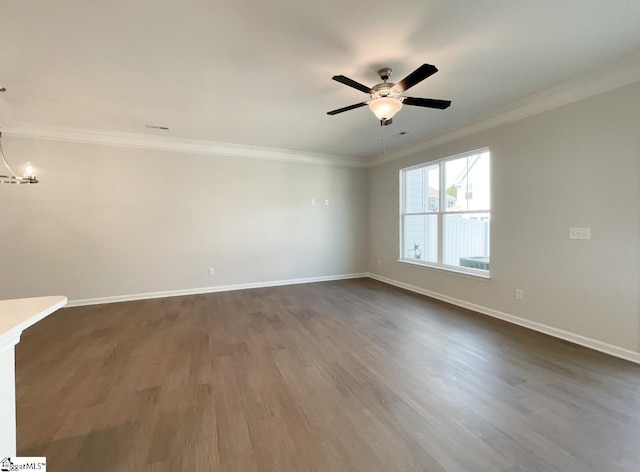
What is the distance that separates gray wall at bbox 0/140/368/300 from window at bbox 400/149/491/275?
1.45 meters

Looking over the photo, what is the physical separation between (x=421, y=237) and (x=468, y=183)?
4.38ft

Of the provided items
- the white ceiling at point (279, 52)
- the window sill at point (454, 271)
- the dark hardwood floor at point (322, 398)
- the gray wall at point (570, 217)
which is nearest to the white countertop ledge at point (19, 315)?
the dark hardwood floor at point (322, 398)

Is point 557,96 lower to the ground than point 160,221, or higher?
higher

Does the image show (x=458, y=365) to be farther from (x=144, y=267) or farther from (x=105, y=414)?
(x=144, y=267)

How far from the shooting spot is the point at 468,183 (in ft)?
13.7

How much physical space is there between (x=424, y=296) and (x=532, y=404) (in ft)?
9.41

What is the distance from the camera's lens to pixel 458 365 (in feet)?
8.04

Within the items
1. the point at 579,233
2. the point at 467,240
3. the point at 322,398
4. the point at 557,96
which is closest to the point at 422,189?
the point at 467,240

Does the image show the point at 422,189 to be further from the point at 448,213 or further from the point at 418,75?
the point at 418,75

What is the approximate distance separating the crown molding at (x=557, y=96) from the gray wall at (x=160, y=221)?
273cm

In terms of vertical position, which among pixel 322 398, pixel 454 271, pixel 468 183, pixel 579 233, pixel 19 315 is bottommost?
pixel 322 398

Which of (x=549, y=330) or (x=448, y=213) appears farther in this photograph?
(x=448, y=213)

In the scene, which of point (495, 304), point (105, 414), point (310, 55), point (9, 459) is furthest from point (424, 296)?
point (9, 459)

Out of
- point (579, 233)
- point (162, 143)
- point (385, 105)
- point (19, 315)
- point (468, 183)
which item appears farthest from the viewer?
point (162, 143)
